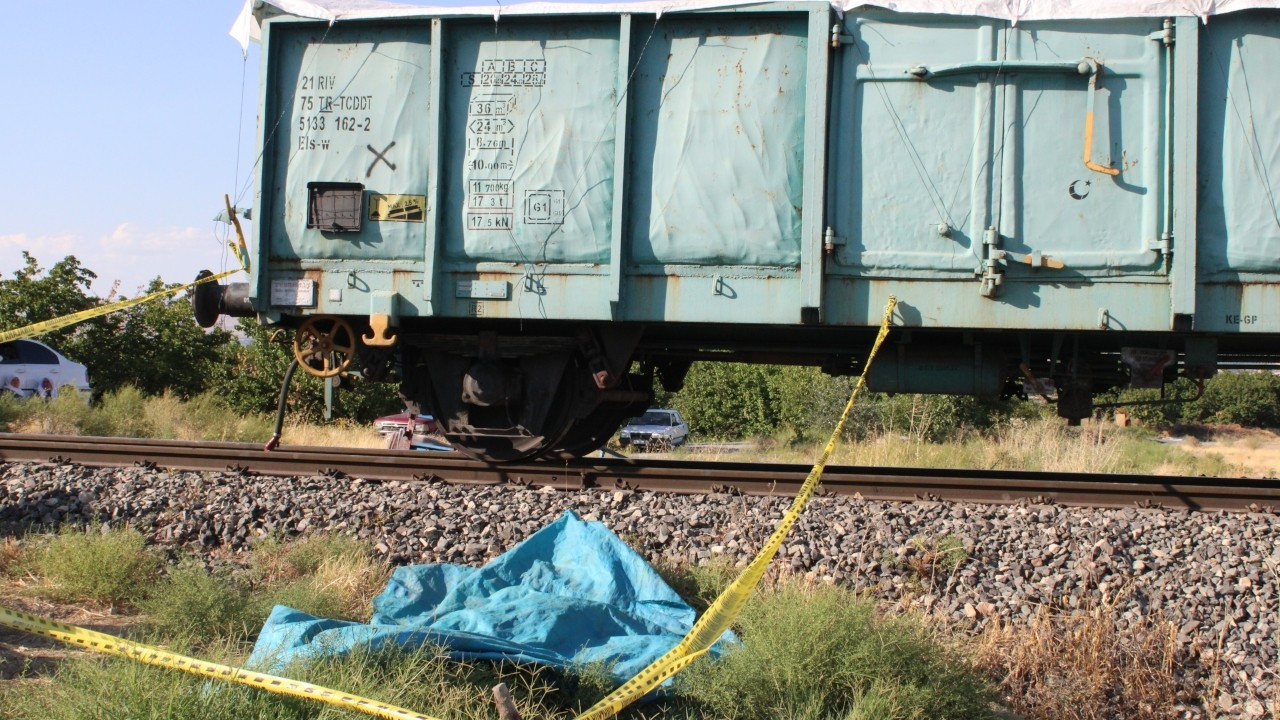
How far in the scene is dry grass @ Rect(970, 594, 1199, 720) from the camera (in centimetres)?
465

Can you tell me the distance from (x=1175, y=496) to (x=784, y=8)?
13.9ft

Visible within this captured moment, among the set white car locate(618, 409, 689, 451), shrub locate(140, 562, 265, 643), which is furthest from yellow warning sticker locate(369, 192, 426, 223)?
white car locate(618, 409, 689, 451)

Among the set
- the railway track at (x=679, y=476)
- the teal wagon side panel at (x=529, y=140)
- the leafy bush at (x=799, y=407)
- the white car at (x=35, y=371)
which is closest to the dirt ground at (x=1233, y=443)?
the leafy bush at (x=799, y=407)

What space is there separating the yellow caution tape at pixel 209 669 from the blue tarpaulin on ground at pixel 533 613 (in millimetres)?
294

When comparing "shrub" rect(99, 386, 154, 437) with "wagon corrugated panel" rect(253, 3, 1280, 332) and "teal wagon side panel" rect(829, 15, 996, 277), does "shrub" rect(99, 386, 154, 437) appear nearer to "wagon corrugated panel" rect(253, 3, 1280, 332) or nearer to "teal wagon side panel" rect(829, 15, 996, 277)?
"wagon corrugated panel" rect(253, 3, 1280, 332)

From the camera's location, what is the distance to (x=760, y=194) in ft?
21.6

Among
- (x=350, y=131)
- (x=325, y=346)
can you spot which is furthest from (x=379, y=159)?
(x=325, y=346)

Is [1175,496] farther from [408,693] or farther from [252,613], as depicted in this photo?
[252,613]

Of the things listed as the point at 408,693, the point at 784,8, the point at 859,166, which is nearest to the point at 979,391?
the point at 859,166

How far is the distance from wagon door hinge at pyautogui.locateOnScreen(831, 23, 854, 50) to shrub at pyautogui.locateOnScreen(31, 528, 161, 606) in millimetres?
5307

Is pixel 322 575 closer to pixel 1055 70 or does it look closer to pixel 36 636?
pixel 36 636

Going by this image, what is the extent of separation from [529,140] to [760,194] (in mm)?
1674

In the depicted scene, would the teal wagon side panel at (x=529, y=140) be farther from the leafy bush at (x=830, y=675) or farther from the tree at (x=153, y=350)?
the tree at (x=153, y=350)

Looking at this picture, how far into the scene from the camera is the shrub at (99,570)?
17.3 ft
